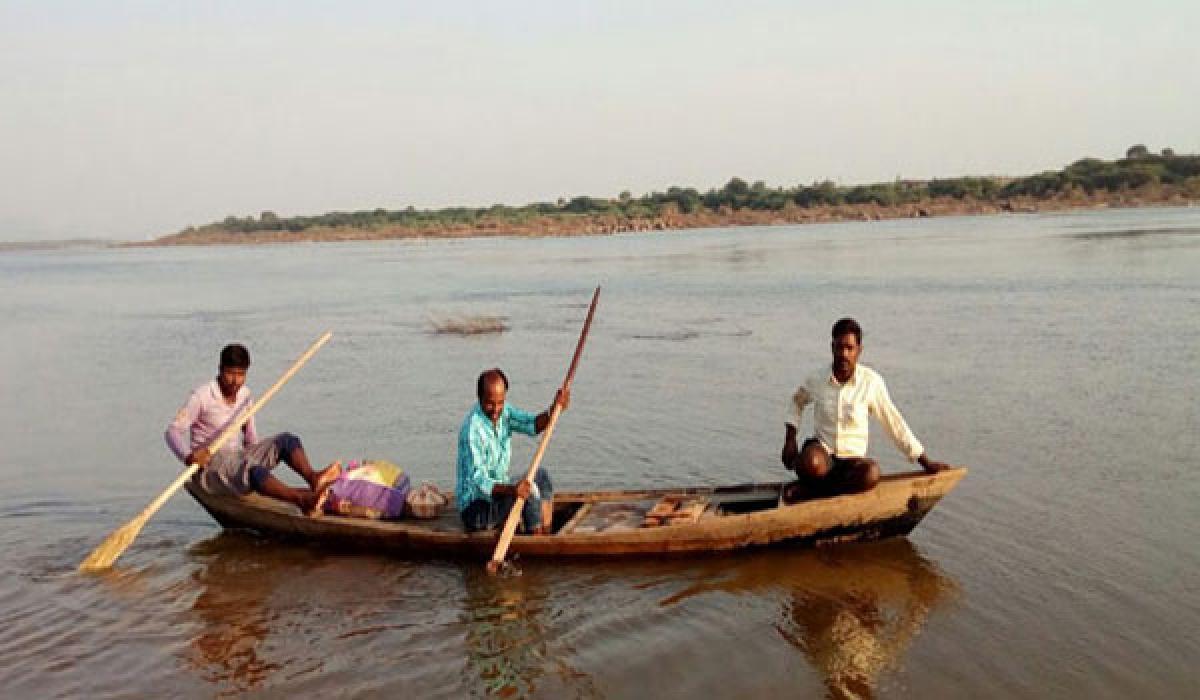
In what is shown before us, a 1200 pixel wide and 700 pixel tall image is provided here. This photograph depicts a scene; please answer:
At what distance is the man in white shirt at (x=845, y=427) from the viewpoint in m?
6.01

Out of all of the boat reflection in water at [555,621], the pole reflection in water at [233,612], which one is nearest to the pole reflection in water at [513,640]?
the boat reflection in water at [555,621]

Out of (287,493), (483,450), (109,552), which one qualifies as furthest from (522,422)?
(109,552)

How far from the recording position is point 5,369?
14578 mm

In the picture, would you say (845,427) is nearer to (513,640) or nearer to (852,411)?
(852,411)

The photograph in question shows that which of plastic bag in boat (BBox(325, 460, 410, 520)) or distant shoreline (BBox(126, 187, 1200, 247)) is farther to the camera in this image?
distant shoreline (BBox(126, 187, 1200, 247))

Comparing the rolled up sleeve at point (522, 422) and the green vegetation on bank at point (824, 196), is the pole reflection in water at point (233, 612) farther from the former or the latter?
the green vegetation on bank at point (824, 196)

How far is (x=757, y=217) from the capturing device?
64.2 m

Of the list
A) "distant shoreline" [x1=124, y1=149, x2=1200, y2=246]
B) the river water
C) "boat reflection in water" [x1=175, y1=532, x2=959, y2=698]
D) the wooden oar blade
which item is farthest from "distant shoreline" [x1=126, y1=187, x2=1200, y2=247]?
the wooden oar blade

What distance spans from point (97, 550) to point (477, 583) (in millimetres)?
2339

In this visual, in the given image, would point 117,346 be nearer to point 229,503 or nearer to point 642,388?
point 642,388

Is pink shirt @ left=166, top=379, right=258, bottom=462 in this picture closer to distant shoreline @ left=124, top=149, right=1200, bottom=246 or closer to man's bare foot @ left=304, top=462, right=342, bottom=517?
man's bare foot @ left=304, top=462, right=342, bottom=517

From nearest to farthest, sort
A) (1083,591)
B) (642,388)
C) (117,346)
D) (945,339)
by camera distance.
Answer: (1083,591) < (642,388) < (945,339) < (117,346)

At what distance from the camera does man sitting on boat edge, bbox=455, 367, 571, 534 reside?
620 centimetres

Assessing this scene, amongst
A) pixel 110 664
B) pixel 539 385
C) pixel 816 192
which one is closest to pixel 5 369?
pixel 539 385
